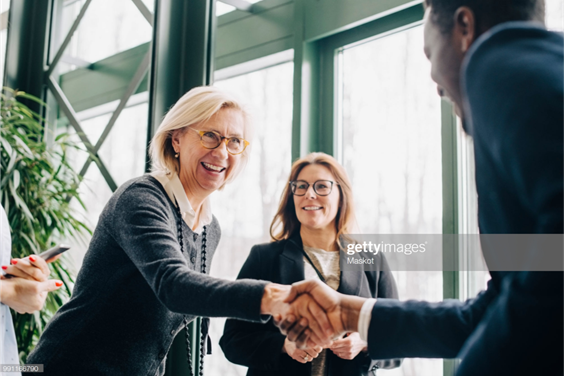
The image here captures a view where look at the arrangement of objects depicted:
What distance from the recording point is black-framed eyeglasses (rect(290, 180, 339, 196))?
2223mm

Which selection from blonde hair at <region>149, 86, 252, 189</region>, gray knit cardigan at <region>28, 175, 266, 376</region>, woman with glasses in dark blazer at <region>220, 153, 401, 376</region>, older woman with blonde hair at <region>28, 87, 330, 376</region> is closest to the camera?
older woman with blonde hair at <region>28, 87, 330, 376</region>

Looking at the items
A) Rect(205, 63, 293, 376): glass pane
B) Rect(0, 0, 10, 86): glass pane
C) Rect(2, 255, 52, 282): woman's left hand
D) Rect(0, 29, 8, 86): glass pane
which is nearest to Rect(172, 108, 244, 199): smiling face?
Rect(2, 255, 52, 282): woman's left hand

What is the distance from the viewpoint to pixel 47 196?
3182 mm

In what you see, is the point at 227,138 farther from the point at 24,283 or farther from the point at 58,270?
the point at 58,270

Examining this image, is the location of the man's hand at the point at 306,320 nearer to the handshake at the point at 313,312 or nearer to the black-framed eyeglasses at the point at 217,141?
the handshake at the point at 313,312

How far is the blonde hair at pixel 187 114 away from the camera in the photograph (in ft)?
5.50

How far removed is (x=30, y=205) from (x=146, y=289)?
77.4 inches

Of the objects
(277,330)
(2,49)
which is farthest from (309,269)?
(2,49)

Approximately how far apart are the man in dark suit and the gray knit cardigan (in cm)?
75

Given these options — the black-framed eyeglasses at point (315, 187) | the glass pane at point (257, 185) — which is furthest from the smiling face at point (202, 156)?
the glass pane at point (257, 185)

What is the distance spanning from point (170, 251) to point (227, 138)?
0.52 meters

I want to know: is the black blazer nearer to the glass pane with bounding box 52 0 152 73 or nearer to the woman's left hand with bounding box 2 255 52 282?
the woman's left hand with bounding box 2 255 52 282

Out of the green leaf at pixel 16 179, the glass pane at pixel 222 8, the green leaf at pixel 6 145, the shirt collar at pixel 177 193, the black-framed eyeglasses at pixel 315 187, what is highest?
the glass pane at pixel 222 8

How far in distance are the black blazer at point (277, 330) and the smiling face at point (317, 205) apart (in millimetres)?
96
